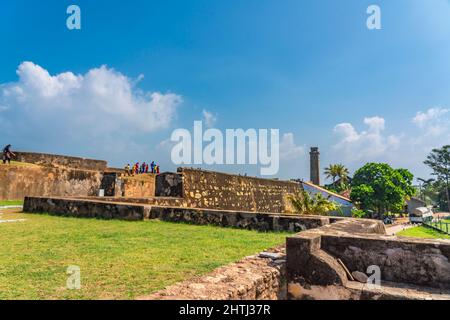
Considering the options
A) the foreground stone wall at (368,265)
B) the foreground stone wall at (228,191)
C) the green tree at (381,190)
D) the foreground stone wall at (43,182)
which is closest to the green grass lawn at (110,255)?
the foreground stone wall at (368,265)

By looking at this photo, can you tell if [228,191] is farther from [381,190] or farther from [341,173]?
[341,173]

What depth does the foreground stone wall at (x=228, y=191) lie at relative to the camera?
11.3 meters

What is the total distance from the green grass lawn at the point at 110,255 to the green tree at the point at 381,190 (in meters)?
34.3

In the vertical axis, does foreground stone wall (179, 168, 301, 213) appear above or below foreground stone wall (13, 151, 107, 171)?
below

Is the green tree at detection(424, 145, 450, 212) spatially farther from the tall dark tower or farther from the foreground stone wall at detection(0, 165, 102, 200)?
the foreground stone wall at detection(0, 165, 102, 200)

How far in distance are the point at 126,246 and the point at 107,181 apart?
1171cm

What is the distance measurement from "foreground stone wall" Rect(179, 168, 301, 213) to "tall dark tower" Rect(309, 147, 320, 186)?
39125 millimetres

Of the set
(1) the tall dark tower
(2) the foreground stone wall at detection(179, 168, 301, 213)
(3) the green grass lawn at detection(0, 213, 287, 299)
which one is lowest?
(3) the green grass lawn at detection(0, 213, 287, 299)

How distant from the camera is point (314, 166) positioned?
2165 inches

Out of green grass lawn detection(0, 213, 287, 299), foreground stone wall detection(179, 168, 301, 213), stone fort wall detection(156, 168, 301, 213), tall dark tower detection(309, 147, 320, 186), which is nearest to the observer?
green grass lawn detection(0, 213, 287, 299)

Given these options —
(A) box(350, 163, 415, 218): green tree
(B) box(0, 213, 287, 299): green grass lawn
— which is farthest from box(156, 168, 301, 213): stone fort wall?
(A) box(350, 163, 415, 218): green tree

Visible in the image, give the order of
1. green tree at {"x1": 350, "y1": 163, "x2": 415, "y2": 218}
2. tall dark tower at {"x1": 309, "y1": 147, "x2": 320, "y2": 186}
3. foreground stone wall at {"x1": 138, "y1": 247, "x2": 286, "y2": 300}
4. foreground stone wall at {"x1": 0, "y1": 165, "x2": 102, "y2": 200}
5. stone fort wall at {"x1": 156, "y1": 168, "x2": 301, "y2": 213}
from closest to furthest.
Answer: foreground stone wall at {"x1": 138, "y1": 247, "x2": 286, "y2": 300} < stone fort wall at {"x1": 156, "y1": 168, "x2": 301, "y2": 213} < foreground stone wall at {"x1": 0, "y1": 165, "x2": 102, "y2": 200} < green tree at {"x1": 350, "y1": 163, "x2": 415, "y2": 218} < tall dark tower at {"x1": 309, "y1": 147, "x2": 320, "y2": 186}

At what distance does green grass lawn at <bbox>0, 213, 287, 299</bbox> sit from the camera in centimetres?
263

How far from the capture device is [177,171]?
36.6 feet
